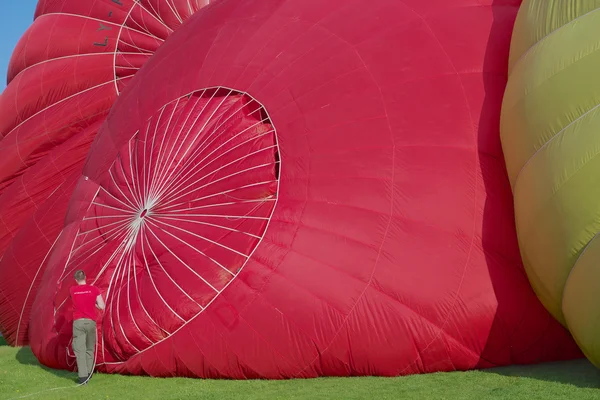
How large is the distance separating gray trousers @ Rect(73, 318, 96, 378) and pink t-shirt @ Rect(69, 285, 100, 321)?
0.05 metres

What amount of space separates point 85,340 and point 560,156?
13.6ft

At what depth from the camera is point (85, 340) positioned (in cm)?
690

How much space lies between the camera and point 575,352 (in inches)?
258

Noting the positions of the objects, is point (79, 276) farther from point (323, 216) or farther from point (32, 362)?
point (323, 216)

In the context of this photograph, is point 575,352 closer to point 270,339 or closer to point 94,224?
point 270,339

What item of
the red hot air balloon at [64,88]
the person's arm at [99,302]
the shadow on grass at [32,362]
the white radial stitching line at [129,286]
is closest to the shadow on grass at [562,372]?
the white radial stitching line at [129,286]

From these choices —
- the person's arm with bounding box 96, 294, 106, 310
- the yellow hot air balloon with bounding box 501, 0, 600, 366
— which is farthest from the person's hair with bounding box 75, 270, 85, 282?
the yellow hot air balloon with bounding box 501, 0, 600, 366

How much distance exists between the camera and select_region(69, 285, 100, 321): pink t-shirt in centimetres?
687

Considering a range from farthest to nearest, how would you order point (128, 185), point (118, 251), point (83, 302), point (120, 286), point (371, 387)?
point (128, 185)
point (118, 251)
point (120, 286)
point (83, 302)
point (371, 387)

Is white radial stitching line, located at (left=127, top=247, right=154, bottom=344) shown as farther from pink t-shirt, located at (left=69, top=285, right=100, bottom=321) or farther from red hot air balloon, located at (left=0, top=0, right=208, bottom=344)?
red hot air balloon, located at (left=0, top=0, right=208, bottom=344)

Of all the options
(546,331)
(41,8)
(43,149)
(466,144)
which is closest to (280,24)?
(466,144)

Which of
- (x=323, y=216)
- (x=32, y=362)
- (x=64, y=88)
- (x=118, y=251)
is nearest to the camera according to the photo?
(x=323, y=216)

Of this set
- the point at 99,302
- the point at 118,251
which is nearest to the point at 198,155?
the point at 118,251

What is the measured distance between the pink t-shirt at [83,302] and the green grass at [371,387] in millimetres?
550
